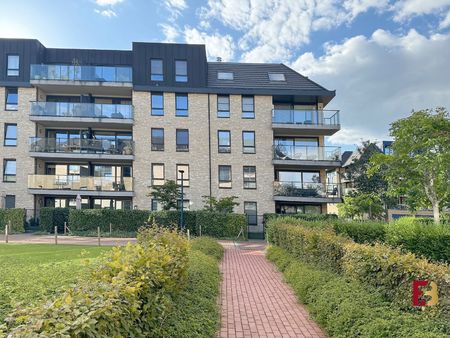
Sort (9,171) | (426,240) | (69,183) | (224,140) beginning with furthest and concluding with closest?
(224,140)
(9,171)
(69,183)
(426,240)

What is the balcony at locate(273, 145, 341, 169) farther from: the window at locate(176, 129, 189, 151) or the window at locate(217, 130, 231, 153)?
the window at locate(176, 129, 189, 151)

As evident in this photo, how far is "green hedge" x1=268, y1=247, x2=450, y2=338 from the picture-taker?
456cm

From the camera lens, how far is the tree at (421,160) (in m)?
16.5

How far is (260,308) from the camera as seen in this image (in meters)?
7.21

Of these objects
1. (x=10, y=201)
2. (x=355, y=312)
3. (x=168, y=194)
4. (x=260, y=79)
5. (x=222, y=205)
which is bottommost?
(x=355, y=312)

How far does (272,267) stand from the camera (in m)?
12.3

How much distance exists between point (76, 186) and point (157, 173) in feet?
19.8

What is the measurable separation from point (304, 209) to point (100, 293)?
26.1m

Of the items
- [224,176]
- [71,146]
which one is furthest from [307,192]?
[71,146]

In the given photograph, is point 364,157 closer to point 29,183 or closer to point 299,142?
point 299,142

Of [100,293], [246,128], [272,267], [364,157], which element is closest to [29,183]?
[246,128]

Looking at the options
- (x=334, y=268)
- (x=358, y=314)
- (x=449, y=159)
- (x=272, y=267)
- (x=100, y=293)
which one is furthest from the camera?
(x=449, y=159)

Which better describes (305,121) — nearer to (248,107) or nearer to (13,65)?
(248,107)

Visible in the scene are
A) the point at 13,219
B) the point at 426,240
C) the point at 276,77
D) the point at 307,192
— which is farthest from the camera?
the point at 276,77
